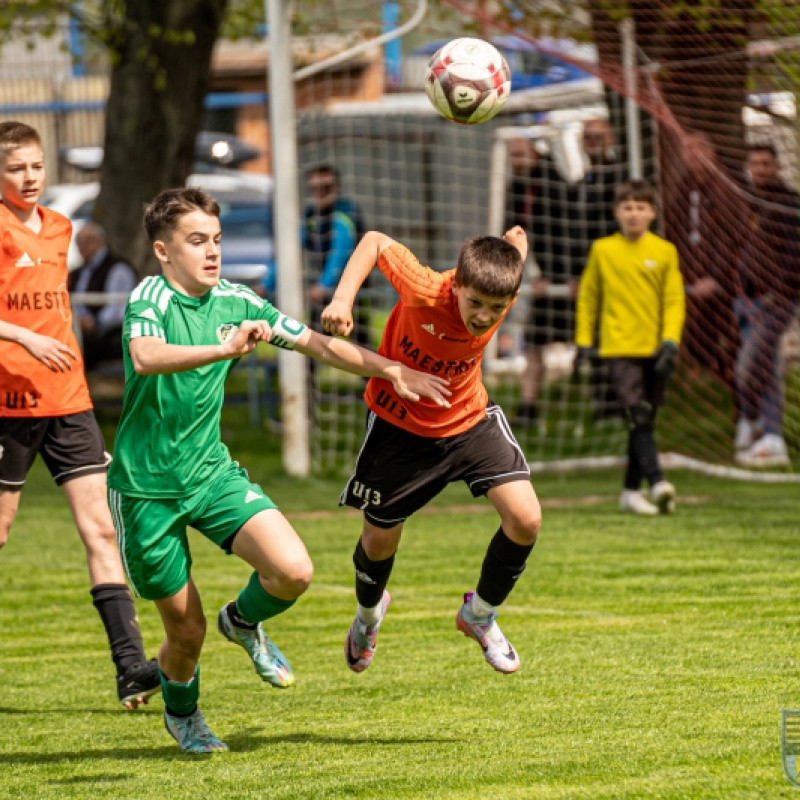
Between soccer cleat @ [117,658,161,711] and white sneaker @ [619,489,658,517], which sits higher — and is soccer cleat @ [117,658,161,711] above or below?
above

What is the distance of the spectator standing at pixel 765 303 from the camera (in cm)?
1231

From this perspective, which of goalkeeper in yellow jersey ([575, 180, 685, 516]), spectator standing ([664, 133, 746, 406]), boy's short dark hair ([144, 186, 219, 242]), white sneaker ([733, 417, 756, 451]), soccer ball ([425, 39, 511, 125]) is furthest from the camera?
spectator standing ([664, 133, 746, 406])

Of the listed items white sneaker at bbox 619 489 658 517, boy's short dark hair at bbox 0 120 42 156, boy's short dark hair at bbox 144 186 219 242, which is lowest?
white sneaker at bbox 619 489 658 517

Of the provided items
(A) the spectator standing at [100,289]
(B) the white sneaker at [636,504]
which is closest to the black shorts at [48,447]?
(B) the white sneaker at [636,504]

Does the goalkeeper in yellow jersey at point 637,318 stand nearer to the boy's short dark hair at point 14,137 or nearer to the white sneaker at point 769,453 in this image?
the white sneaker at point 769,453

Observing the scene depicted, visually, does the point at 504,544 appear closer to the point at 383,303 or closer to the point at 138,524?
the point at 138,524

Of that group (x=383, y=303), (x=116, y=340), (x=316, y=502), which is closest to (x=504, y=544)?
(x=316, y=502)

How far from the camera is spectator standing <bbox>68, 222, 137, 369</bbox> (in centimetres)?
1441

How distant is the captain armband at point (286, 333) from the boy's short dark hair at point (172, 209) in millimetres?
459

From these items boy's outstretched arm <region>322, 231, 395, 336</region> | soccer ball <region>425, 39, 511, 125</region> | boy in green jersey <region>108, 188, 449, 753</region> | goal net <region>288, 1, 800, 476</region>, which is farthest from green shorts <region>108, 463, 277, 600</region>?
goal net <region>288, 1, 800, 476</region>

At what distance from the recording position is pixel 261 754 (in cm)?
515

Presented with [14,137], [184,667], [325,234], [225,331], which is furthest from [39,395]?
[325,234]

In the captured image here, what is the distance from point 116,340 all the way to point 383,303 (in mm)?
5826

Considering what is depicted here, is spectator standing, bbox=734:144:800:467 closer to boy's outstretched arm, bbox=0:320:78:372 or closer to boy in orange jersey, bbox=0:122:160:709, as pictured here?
boy in orange jersey, bbox=0:122:160:709
